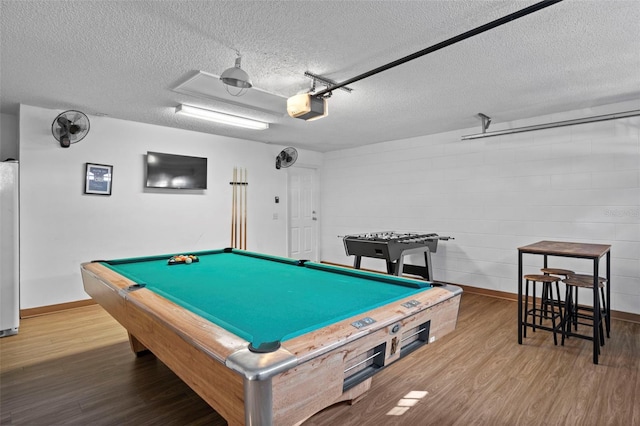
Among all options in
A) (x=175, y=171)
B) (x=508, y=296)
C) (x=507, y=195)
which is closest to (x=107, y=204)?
(x=175, y=171)

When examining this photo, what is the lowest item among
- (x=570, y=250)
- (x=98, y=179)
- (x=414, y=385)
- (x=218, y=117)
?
(x=414, y=385)

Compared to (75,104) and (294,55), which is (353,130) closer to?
(294,55)

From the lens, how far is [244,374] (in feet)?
3.07

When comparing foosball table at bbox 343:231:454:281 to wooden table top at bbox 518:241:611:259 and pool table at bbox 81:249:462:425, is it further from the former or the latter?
pool table at bbox 81:249:462:425

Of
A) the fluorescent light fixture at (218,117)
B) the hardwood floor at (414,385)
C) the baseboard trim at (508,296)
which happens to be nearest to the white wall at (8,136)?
the fluorescent light fixture at (218,117)

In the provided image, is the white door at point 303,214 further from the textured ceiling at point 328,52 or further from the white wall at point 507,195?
the textured ceiling at point 328,52

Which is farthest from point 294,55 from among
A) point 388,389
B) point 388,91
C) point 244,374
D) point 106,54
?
point 388,389

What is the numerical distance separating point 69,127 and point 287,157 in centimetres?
307

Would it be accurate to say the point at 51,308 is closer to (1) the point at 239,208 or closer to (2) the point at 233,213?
(2) the point at 233,213

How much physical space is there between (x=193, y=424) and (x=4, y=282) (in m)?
2.74

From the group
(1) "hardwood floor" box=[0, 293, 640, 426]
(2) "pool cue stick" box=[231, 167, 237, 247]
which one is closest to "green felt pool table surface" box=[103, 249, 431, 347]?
(1) "hardwood floor" box=[0, 293, 640, 426]

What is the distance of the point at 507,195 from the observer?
450 cm

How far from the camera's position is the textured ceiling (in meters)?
1.95

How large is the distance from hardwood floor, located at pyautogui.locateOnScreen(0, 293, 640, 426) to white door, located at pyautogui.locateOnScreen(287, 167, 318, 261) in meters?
3.73
